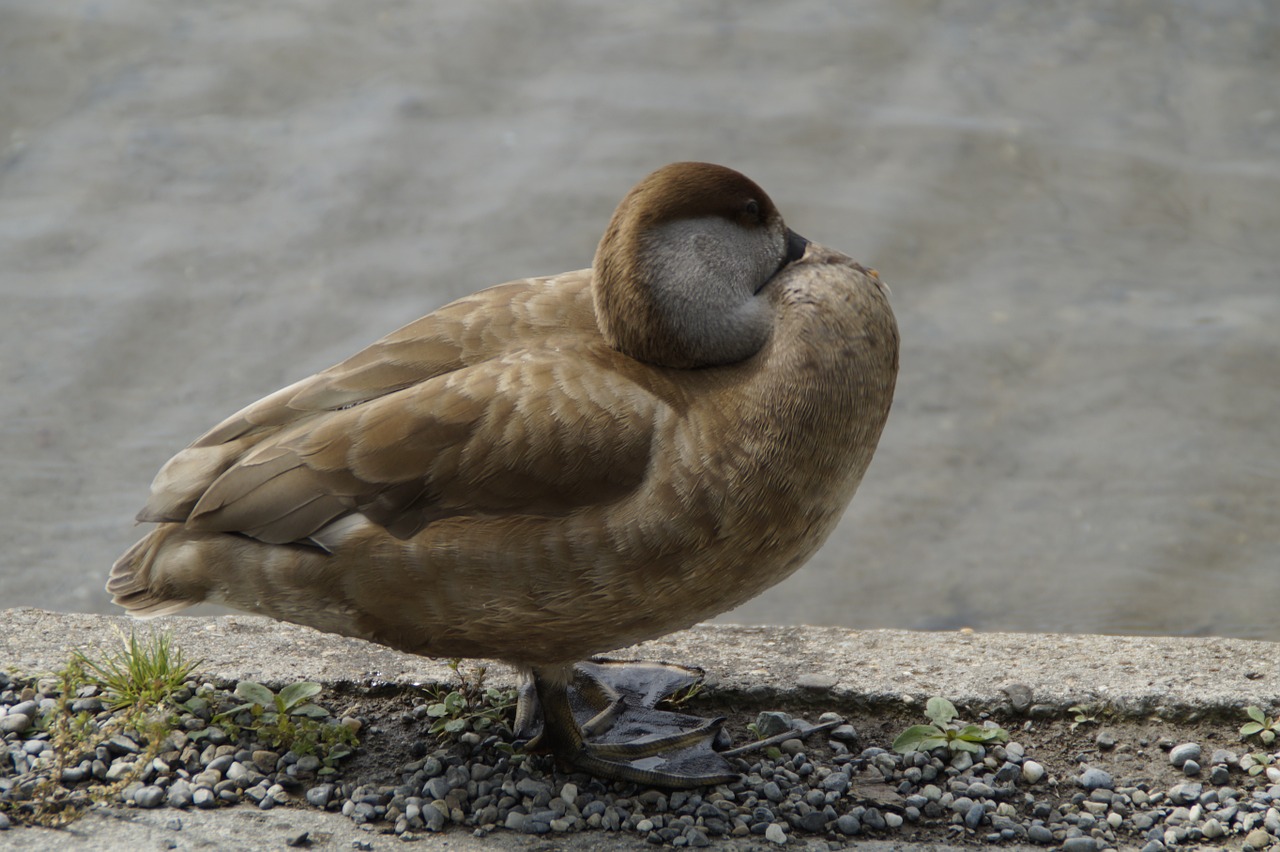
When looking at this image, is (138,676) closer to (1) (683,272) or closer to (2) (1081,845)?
(1) (683,272)

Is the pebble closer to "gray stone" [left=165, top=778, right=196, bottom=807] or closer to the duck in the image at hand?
the duck

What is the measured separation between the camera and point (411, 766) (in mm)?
3822

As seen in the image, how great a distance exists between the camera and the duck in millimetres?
3492

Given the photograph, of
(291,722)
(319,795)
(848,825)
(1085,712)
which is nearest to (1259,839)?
(1085,712)

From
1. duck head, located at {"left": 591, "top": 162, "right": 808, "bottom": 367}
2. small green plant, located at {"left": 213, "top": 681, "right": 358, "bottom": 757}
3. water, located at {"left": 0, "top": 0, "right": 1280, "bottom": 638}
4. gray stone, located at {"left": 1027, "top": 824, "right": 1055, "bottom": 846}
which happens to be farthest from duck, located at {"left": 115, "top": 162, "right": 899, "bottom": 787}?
water, located at {"left": 0, "top": 0, "right": 1280, "bottom": 638}

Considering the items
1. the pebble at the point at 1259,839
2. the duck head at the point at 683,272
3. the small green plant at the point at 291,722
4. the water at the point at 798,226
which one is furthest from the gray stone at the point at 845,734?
the water at the point at 798,226

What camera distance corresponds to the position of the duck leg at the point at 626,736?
150 inches

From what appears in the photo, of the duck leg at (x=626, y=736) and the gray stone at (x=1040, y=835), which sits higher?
the duck leg at (x=626, y=736)

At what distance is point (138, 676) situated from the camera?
3.90 metres

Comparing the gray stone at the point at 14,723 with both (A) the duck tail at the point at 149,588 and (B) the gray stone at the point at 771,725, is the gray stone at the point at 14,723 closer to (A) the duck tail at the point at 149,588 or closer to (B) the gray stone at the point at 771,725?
(A) the duck tail at the point at 149,588

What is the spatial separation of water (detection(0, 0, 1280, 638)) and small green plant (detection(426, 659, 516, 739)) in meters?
2.28

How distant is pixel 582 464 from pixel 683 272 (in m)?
0.56

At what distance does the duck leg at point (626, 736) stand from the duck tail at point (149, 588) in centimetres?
98

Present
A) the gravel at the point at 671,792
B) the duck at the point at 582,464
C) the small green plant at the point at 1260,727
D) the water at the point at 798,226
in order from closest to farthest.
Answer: the duck at the point at 582,464 < the gravel at the point at 671,792 < the small green plant at the point at 1260,727 < the water at the point at 798,226
